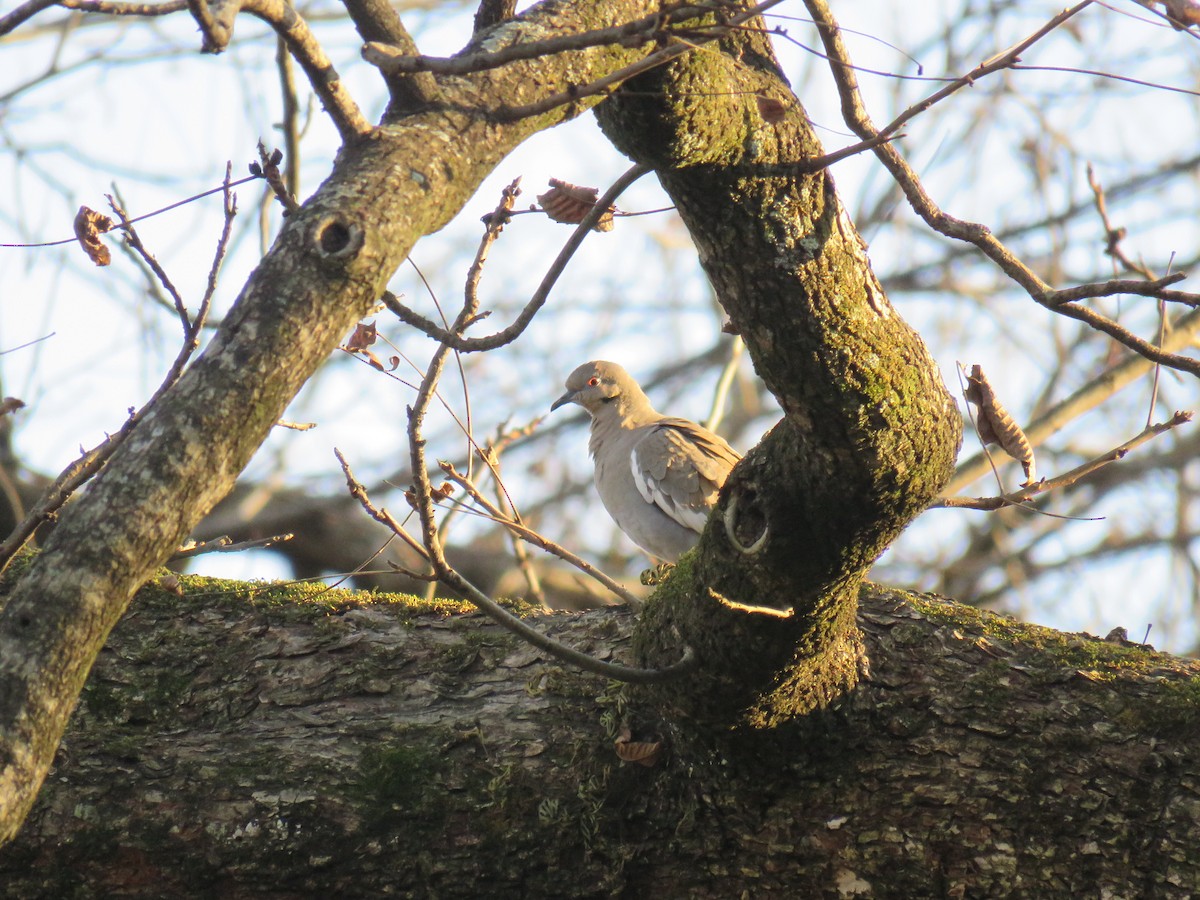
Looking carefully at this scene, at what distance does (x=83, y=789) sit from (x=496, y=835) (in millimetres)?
938

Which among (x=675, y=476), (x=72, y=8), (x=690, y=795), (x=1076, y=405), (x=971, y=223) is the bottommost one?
(x=690, y=795)

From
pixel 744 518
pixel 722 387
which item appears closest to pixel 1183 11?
pixel 744 518

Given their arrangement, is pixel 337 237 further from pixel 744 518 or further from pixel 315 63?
pixel 744 518

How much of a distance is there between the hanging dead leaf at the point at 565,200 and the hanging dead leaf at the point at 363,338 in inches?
18.5

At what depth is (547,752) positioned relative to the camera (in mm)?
2889

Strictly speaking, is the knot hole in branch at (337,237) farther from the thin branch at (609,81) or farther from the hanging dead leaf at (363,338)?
the hanging dead leaf at (363,338)

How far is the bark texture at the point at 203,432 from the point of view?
59.5 inches

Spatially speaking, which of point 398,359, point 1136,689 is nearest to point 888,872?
point 1136,689

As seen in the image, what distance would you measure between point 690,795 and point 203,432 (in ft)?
5.43

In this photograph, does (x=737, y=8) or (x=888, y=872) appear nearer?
(x=737, y=8)

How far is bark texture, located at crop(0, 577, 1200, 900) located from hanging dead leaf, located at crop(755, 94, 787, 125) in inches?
51.7

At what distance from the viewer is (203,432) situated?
1.56 m

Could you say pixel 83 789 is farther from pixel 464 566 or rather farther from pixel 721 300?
pixel 464 566

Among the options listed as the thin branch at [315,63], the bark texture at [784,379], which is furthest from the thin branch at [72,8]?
the bark texture at [784,379]
